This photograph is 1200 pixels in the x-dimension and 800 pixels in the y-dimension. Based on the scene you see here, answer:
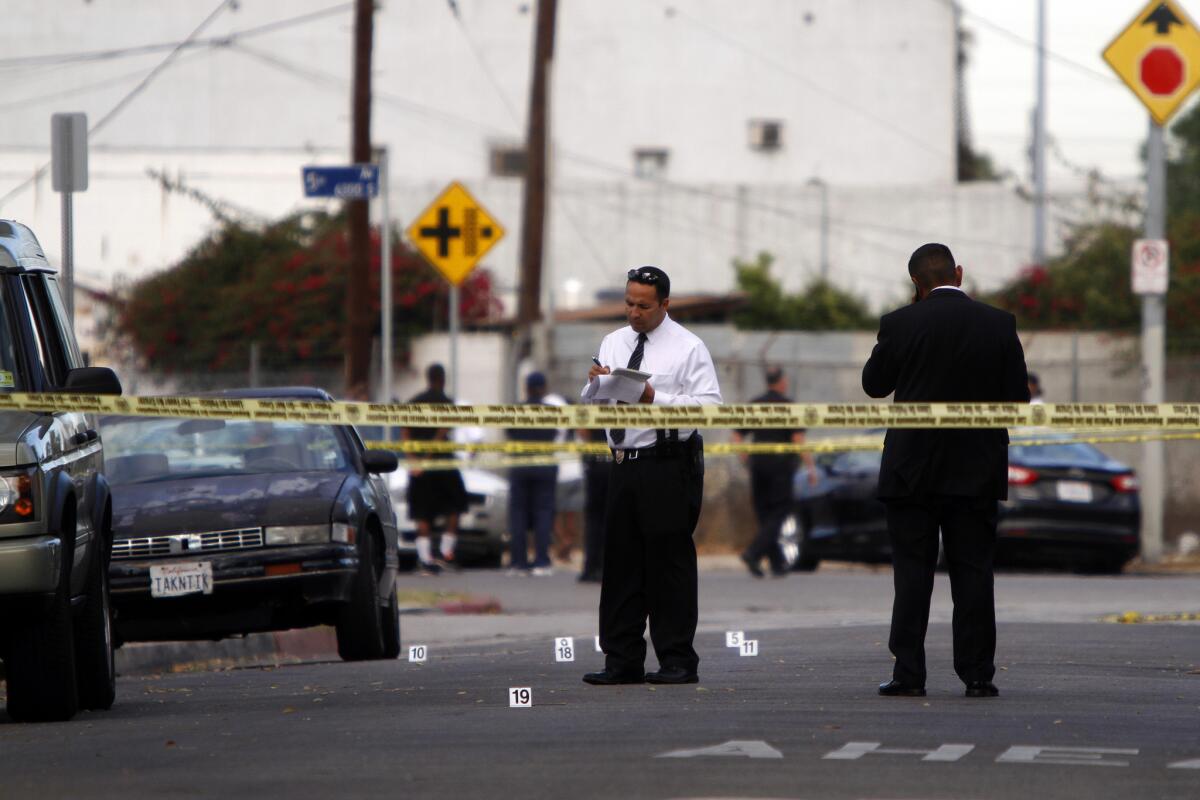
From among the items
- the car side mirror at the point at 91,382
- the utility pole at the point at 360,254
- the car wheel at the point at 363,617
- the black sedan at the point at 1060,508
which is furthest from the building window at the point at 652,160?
the car side mirror at the point at 91,382

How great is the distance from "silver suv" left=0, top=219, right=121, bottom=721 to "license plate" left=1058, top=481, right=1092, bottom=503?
38.9 feet

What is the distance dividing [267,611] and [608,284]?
3899 centimetres

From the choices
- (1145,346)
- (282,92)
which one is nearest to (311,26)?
(282,92)

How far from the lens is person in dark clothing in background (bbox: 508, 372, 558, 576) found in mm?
20844

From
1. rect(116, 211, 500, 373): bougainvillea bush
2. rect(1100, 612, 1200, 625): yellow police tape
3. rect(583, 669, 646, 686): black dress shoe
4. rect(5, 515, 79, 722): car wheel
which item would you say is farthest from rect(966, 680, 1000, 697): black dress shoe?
rect(116, 211, 500, 373): bougainvillea bush

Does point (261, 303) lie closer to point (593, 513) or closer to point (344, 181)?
point (344, 181)

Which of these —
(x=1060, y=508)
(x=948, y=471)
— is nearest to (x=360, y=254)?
(x=1060, y=508)

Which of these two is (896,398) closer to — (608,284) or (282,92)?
(608,284)

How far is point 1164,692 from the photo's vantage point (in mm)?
8992

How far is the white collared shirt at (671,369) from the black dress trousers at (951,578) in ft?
3.25

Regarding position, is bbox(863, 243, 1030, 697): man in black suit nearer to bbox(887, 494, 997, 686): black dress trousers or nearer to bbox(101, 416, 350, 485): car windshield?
bbox(887, 494, 997, 686): black dress trousers

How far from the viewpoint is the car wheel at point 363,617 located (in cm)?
1180

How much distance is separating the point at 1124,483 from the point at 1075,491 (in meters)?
0.47

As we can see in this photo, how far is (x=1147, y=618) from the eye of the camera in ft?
46.4
